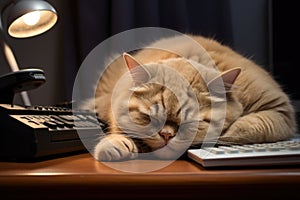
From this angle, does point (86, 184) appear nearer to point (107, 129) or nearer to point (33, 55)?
point (107, 129)

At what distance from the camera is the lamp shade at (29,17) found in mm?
911

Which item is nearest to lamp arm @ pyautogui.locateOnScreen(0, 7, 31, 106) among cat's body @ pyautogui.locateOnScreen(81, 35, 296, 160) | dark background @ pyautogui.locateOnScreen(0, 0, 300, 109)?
dark background @ pyautogui.locateOnScreen(0, 0, 300, 109)

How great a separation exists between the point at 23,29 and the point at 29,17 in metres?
0.06

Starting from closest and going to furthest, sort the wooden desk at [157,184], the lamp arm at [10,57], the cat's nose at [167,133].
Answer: the wooden desk at [157,184] → the cat's nose at [167,133] → the lamp arm at [10,57]

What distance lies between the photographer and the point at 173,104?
2.16 ft

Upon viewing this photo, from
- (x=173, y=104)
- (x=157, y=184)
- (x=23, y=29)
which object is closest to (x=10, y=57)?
(x=23, y=29)

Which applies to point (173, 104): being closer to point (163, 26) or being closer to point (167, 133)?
point (167, 133)

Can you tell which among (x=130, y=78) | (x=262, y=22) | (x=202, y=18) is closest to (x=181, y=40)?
(x=130, y=78)

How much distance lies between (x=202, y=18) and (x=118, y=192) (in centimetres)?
102

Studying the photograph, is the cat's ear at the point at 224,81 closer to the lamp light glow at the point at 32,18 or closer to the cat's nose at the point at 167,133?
the cat's nose at the point at 167,133

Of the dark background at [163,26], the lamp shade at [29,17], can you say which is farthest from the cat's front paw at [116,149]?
the dark background at [163,26]

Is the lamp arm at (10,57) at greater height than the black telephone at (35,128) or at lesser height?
greater

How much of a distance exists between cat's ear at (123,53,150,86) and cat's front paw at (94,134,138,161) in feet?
0.42

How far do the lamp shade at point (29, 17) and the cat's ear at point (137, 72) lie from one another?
35 centimetres
